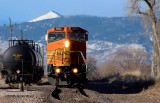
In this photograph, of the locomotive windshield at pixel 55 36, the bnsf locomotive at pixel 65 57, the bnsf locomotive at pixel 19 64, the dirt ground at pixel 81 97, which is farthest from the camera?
the bnsf locomotive at pixel 19 64

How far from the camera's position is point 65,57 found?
1878 centimetres

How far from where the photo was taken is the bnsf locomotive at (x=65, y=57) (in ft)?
61.4

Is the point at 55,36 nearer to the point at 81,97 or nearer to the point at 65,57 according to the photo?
the point at 65,57

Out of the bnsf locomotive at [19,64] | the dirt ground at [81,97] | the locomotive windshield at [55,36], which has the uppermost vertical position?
the locomotive windshield at [55,36]

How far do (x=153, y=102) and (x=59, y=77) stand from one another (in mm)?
7185

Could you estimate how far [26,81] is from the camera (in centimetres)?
2317

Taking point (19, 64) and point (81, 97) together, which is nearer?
point (81, 97)

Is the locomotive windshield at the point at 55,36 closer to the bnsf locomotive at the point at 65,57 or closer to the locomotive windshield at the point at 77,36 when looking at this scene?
the bnsf locomotive at the point at 65,57

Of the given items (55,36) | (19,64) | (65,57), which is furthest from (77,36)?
(19,64)

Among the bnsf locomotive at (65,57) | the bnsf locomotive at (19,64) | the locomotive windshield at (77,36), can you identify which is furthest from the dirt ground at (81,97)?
the bnsf locomotive at (19,64)

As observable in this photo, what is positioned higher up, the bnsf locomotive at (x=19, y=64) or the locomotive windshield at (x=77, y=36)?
the locomotive windshield at (x=77, y=36)

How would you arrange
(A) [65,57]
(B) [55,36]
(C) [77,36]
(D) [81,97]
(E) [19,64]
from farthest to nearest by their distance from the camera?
(E) [19,64]
(C) [77,36]
(B) [55,36]
(A) [65,57]
(D) [81,97]

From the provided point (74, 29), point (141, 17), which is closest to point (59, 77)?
point (74, 29)

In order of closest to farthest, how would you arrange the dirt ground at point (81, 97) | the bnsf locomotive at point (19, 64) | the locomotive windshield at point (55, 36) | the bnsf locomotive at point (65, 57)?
1. the dirt ground at point (81, 97)
2. the bnsf locomotive at point (65, 57)
3. the locomotive windshield at point (55, 36)
4. the bnsf locomotive at point (19, 64)
